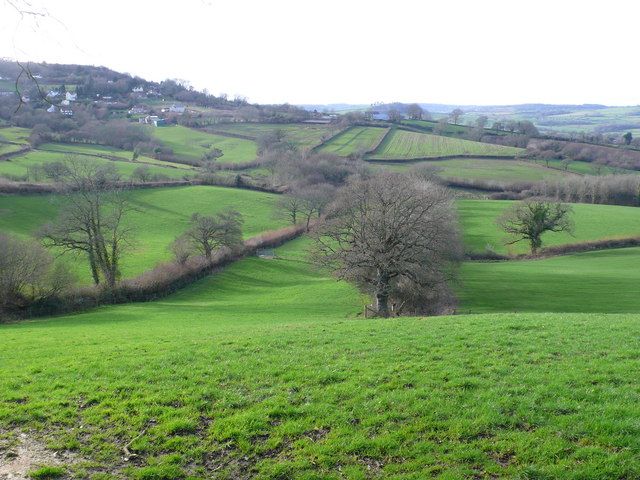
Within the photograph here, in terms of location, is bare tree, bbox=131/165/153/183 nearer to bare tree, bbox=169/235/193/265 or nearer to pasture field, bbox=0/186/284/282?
pasture field, bbox=0/186/284/282

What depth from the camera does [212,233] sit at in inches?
2143

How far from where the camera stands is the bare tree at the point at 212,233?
54125 millimetres

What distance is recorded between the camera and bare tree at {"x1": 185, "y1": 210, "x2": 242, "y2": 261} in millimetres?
54125

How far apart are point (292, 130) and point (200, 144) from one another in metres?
30.3

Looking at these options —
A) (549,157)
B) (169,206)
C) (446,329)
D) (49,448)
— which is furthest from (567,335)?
(549,157)

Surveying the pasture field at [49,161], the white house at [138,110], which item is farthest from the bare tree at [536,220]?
the white house at [138,110]

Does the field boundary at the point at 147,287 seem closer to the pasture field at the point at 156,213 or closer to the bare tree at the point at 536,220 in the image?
the pasture field at the point at 156,213

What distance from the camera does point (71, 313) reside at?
37438 millimetres

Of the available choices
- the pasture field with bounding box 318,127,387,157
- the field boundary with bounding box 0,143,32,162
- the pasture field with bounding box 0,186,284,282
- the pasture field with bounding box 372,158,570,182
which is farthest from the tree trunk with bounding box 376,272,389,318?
the pasture field with bounding box 318,127,387,157

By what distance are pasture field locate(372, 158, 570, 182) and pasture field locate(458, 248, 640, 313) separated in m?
44.5

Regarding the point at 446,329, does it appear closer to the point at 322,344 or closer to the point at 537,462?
the point at 322,344

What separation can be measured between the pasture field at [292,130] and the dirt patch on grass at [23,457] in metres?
116

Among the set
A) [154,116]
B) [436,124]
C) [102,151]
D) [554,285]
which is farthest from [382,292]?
[154,116]

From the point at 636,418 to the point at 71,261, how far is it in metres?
55.0
